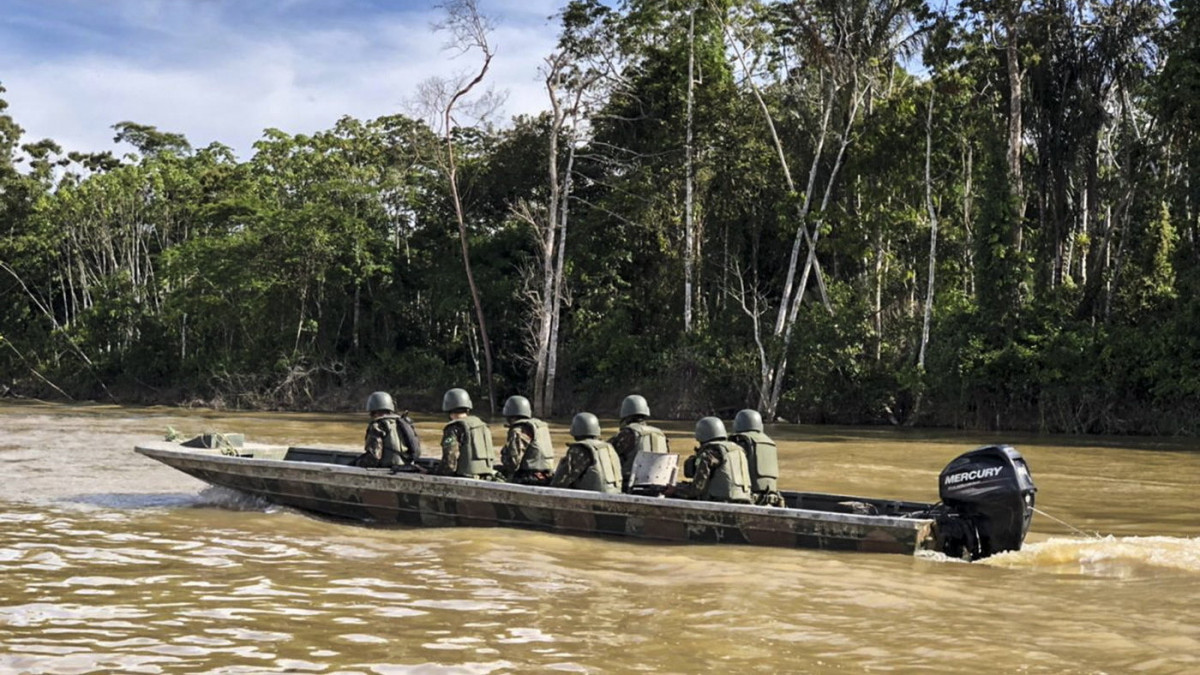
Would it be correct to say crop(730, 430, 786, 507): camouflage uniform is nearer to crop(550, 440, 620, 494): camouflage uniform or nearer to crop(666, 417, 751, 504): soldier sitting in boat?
crop(666, 417, 751, 504): soldier sitting in boat

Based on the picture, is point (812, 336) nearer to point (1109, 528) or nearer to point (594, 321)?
point (594, 321)

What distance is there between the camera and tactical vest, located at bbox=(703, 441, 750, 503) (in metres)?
10.1

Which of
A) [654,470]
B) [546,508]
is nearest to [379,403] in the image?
[546,508]

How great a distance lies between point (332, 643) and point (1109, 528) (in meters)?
8.34

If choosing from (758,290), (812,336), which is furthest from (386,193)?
(812,336)

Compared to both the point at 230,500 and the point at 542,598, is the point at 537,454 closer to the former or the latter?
the point at 542,598

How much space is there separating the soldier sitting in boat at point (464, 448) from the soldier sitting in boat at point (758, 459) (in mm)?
2584

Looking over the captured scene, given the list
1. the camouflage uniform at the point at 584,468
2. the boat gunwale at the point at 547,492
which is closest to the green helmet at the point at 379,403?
the boat gunwale at the point at 547,492

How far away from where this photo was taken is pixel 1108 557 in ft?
30.7

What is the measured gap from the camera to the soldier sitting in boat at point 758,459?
34.4 feet

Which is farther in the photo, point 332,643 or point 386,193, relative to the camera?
point 386,193

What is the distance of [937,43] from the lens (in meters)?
28.2

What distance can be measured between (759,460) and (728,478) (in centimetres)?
55

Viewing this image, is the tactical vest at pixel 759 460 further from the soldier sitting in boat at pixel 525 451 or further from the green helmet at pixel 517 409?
the green helmet at pixel 517 409
